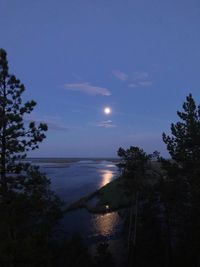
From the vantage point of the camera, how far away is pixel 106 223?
4841 cm

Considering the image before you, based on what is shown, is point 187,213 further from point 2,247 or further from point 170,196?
point 2,247

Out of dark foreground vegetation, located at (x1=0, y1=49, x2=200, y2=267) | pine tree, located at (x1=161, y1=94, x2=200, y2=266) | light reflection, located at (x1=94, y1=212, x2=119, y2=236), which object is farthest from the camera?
light reflection, located at (x1=94, y1=212, x2=119, y2=236)

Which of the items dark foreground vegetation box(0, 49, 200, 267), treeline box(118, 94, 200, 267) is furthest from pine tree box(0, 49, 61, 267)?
treeline box(118, 94, 200, 267)

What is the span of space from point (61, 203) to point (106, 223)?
26.2m

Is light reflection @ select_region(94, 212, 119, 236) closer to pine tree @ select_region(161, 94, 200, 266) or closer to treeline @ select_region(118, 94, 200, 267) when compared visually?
treeline @ select_region(118, 94, 200, 267)

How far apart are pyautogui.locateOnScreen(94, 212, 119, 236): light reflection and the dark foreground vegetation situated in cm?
1369

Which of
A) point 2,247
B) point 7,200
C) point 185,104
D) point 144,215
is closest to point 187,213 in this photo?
point 144,215

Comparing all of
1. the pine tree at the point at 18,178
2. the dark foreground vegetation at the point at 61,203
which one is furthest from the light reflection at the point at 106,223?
the pine tree at the point at 18,178

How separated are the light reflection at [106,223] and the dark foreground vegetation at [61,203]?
44.9ft

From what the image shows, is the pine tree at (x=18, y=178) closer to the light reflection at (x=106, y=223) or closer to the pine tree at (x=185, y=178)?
the pine tree at (x=185, y=178)

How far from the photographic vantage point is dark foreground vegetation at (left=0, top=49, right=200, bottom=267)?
19203 mm

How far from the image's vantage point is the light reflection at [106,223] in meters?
44.1

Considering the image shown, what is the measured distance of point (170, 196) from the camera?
87.0 feet

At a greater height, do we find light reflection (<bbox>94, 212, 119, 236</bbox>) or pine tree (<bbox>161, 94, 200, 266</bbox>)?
pine tree (<bbox>161, 94, 200, 266</bbox>)
